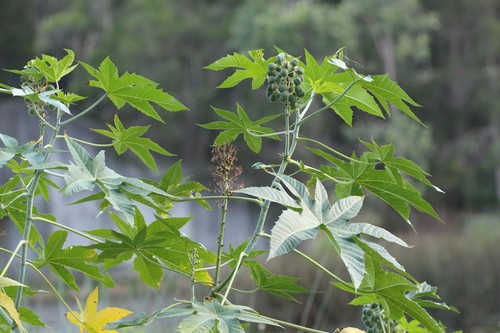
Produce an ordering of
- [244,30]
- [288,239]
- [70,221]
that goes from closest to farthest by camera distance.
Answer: [288,239] < [70,221] < [244,30]

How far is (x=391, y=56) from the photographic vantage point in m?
21.6

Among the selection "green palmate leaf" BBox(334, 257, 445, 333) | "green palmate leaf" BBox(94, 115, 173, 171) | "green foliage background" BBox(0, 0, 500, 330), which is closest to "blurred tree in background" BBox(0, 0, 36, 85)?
"green foliage background" BBox(0, 0, 500, 330)

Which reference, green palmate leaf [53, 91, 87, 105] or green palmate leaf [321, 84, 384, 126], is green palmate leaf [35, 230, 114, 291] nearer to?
green palmate leaf [53, 91, 87, 105]

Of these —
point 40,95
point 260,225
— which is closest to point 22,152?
point 40,95

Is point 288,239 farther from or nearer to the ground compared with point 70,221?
farther from the ground

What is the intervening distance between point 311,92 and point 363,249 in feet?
0.91

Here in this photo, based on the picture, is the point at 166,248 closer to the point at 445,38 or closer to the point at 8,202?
the point at 8,202

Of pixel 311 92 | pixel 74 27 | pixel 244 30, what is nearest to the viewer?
pixel 311 92

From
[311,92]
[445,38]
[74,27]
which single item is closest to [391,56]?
[445,38]

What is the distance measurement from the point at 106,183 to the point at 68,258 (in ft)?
0.70

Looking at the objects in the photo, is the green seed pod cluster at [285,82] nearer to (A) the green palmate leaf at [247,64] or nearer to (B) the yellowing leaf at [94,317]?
(A) the green palmate leaf at [247,64]

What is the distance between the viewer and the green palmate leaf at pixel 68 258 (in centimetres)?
113

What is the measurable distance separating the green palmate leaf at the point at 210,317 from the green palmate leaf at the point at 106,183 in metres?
0.11

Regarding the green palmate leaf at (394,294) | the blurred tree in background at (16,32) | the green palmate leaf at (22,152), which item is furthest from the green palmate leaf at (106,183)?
the blurred tree in background at (16,32)
